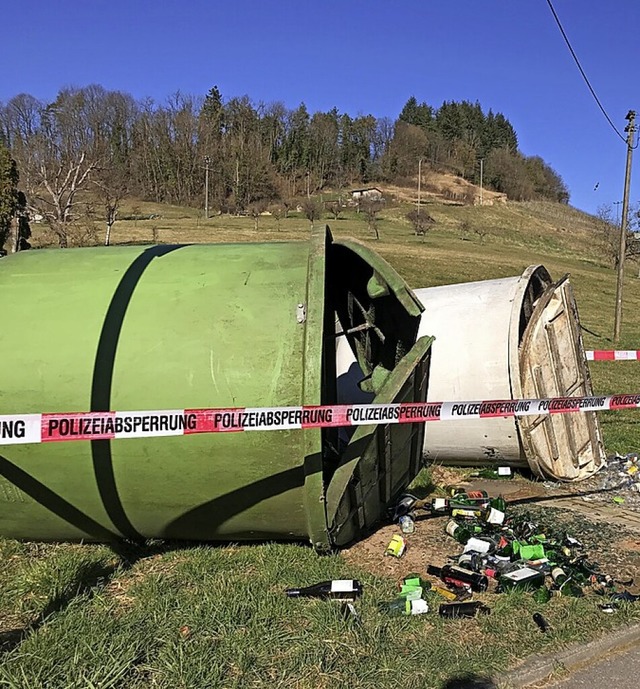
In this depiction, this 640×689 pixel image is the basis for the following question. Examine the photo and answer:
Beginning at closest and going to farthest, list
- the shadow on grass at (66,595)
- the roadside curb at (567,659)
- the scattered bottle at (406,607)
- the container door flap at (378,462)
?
the roadside curb at (567,659) < the shadow on grass at (66,595) < the scattered bottle at (406,607) < the container door flap at (378,462)

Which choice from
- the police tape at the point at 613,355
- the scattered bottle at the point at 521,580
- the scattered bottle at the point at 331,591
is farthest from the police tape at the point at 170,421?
the police tape at the point at 613,355

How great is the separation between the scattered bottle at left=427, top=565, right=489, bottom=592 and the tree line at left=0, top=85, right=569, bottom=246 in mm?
41723

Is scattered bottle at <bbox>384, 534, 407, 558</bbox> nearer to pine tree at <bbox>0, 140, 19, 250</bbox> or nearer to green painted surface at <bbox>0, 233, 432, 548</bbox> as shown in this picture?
green painted surface at <bbox>0, 233, 432, 548</bbox>

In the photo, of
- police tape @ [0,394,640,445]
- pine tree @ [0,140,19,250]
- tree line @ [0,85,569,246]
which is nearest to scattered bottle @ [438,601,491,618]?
police tape @ [0,394,640,445]

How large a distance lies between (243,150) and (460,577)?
77.5 m

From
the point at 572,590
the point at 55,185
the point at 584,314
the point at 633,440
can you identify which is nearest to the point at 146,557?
the point at 572,590

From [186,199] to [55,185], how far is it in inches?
1692

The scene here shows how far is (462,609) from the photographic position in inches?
141

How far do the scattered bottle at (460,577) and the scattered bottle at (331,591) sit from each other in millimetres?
565

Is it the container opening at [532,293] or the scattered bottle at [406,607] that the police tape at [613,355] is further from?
the scattered bottle at [406,607]

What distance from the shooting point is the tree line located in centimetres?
6506

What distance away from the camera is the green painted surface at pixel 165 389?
11.4 feet

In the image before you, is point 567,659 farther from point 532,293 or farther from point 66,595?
point 532,293

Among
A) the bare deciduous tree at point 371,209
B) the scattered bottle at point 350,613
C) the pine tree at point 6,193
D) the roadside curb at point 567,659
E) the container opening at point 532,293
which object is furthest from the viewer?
the bare deciduous tree at point 371,209
